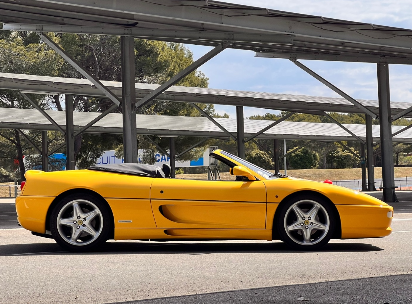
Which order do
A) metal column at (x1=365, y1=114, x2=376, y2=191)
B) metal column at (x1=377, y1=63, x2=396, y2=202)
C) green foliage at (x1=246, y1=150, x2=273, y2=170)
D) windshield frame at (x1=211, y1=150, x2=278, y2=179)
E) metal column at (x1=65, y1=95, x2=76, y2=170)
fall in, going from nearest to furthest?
windshield frame at (x1=211, y1=150, x2=278, y2=179) → metal column at (x1=377, y1=63, x2=396, y2=202) → metal column at (x1=65, y1=95, x2=76, y2=170) → metal column at (x1=365, y1=114, x2=376, y2=191) → green foliage at (x1=246, y1=150, x2=273, y2=170)

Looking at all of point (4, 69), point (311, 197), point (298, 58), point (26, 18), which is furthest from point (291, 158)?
point (311, 197)

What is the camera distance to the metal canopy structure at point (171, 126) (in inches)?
1107

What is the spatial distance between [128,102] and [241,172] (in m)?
9.78

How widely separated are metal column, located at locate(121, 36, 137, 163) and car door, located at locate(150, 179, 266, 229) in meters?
9.50

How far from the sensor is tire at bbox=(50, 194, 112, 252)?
6.96 m

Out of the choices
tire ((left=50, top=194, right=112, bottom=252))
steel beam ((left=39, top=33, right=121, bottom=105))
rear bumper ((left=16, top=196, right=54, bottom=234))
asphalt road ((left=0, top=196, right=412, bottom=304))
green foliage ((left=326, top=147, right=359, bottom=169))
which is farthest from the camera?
green foliage ((left=326, top=147, right=359, bottom=169))

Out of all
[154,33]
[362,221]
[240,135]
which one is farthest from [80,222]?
[240,135]

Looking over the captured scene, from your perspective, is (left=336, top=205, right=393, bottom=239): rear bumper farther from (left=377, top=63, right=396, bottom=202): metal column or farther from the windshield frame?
(left=377, top=63, right=396, bottom=202): metal column

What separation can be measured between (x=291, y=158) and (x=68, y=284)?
67.1 meters

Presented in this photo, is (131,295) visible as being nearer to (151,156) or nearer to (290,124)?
(290,124)

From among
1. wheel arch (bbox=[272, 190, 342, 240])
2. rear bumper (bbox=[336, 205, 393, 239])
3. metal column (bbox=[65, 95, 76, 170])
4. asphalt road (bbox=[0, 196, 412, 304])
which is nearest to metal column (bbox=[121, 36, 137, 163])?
metal column (bbox=[65, 95, 76, 170])

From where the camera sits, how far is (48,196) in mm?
7086

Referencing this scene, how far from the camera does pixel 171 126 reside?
31734 millimetres

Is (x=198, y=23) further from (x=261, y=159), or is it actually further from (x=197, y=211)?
A: (x=261, y=159)
